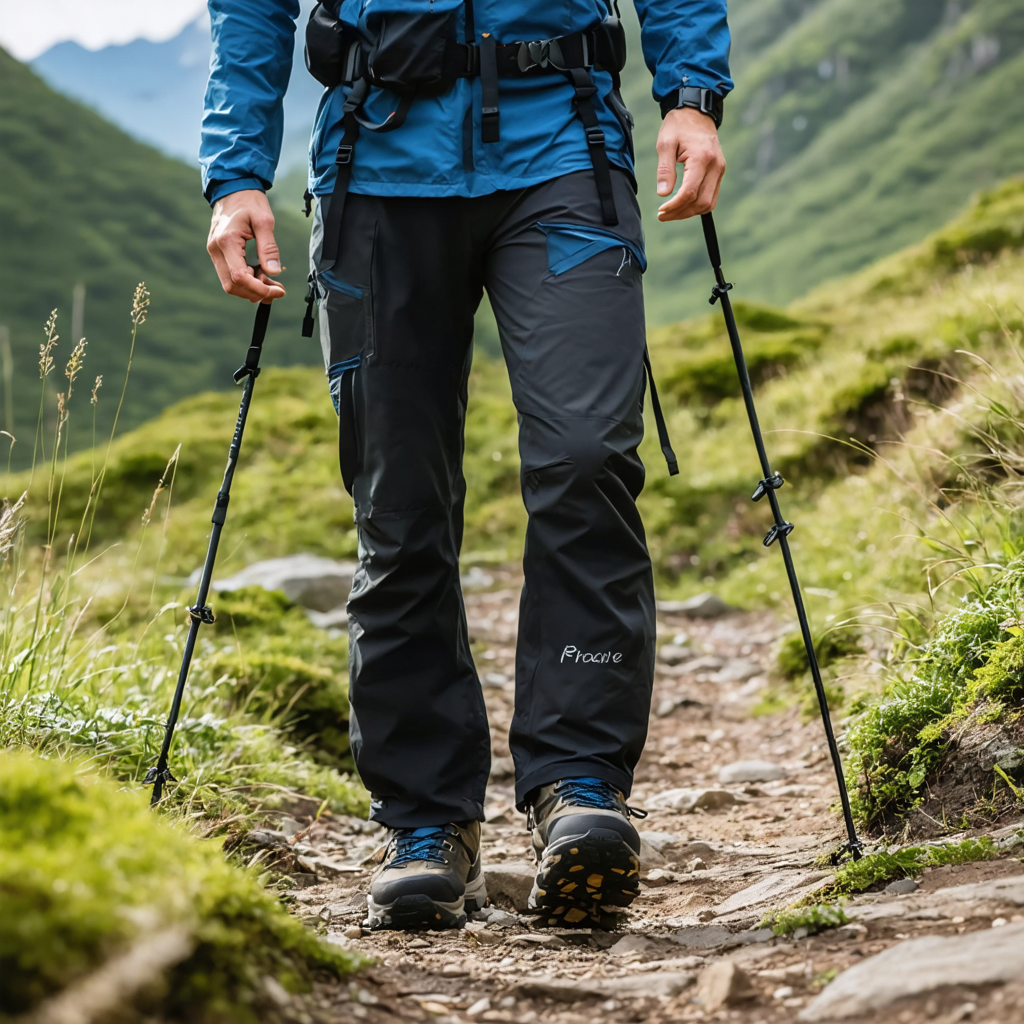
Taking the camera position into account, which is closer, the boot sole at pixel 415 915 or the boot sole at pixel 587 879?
the boot sole at pixel 587 879

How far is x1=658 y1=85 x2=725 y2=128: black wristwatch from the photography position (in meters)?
2.88

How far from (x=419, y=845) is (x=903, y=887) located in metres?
1.24

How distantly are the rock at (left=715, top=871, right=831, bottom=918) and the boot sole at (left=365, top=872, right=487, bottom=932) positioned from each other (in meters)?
0.69

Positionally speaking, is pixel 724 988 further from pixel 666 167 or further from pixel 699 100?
pixel 699 100

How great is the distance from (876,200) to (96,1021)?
143393 millimetres

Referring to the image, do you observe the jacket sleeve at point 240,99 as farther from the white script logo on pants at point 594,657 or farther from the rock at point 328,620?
the rock at point 328,620

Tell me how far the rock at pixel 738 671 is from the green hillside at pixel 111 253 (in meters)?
64.7

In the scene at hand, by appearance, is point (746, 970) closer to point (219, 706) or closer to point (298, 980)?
point (298, 980)

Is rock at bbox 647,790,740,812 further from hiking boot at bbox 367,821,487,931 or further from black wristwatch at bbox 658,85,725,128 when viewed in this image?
black wristwatch at bbox 658,85,725,128

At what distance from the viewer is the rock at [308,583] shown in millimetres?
7496

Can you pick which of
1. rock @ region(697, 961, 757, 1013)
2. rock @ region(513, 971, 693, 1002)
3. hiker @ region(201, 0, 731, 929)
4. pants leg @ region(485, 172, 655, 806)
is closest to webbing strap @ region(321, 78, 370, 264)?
hiker @ region(201, 0, 731, 929)

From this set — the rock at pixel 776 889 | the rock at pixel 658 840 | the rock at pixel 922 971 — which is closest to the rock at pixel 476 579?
the rock at pixel 658 840

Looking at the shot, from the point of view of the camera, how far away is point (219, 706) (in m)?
4.63

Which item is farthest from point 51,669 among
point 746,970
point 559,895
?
point 746,970
